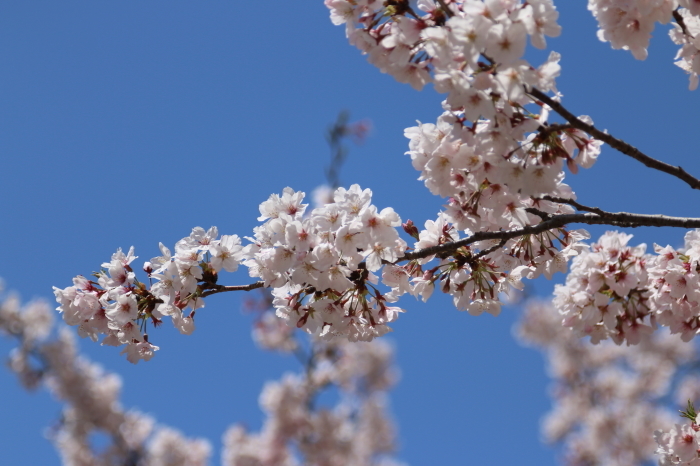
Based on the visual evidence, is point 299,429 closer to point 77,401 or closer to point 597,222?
point 77,401

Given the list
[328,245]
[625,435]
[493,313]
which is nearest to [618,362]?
[625,435]

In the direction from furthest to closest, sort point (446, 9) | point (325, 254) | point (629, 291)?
point (629, 291) → point (325, 254) → point (446, 9)

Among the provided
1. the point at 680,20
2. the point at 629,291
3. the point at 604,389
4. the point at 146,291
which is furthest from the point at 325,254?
the point at 604,389

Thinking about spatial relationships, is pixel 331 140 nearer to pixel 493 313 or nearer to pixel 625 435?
pixel 493 313

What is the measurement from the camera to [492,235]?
258 cm

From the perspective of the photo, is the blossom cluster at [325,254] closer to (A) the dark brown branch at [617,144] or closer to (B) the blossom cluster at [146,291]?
(B) the blossom cluster at [146,291]

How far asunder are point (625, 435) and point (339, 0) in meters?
13.6

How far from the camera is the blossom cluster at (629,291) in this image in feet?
8.60

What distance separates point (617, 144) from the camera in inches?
89.0

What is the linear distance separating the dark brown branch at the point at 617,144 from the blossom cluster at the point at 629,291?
36 centimetres

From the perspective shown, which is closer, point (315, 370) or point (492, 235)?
point (492, 235)

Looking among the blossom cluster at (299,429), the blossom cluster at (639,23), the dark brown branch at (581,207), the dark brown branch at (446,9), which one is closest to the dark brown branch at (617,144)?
the dark brown branch at (581,207)

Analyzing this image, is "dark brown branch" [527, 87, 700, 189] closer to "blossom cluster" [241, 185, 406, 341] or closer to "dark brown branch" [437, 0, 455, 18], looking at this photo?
"dark brown branch" [437, 0, 455, 18]

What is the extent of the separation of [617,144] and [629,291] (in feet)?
2.81
